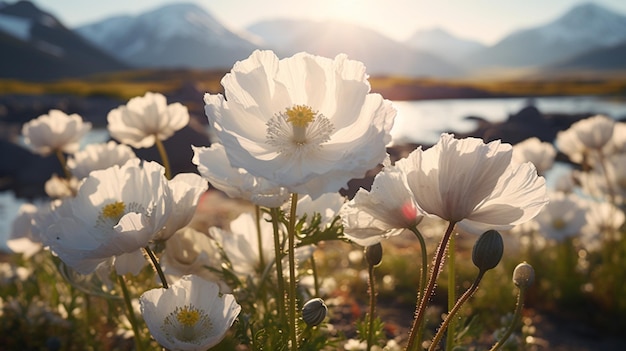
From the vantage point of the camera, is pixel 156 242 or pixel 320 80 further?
pixel 156 242

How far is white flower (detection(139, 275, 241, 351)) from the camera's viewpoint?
4.44 ft

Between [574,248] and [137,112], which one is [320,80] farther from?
[574,248]

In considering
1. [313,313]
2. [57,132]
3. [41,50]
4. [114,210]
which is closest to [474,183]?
[313,313]

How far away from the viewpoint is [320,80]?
1371 millimetres

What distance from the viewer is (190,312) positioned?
54.6 inches

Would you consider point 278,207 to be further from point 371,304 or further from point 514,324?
point 514,324

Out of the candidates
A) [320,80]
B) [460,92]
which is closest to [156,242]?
[320,80]

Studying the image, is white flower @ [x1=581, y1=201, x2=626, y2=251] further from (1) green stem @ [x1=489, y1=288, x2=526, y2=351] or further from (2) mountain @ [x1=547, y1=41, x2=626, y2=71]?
(2) mountain @ [x1=547, y1=41, x2=626, y2=71]

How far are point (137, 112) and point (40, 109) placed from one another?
104 feet

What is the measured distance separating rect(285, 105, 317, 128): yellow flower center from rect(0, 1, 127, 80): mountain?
9494cm

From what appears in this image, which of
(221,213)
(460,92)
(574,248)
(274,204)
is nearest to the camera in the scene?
(274,204)

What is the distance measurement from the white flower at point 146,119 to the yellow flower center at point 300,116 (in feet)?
4.13

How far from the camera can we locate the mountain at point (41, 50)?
87.6m

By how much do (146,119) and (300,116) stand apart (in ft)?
4.44
